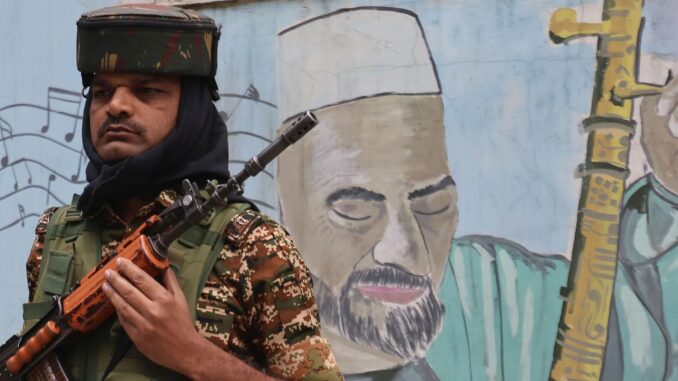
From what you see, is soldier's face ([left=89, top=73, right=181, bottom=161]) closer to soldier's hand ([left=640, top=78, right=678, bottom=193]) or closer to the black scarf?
the black scarf

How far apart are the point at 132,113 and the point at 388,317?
2961mm

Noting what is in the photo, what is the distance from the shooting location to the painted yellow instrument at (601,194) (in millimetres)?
4512

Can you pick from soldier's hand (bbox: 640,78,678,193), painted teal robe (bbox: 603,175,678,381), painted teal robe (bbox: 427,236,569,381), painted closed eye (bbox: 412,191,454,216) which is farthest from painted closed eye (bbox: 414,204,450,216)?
soldier's hand (bbox: 640,78,678,193)

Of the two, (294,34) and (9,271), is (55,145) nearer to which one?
(9,271)

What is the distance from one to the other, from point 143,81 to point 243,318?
0.48 metres

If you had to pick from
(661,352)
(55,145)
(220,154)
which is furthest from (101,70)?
(55,145)

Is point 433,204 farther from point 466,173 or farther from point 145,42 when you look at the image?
point 145,42

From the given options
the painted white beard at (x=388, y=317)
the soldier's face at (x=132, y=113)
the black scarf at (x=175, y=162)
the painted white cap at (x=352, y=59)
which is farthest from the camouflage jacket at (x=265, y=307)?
the painted white cap at (x=352, y=59)

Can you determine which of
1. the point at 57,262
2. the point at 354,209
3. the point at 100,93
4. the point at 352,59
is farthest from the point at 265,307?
the point at 352,59

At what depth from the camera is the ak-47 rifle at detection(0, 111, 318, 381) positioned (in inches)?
78.4

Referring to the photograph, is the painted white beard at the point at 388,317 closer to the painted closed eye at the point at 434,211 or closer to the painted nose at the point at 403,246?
the painted nose at the point at 403,246

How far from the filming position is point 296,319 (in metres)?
2.04

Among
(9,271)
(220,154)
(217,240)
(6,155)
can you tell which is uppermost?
(220,154)

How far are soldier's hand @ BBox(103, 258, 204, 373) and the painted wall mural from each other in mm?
2861
